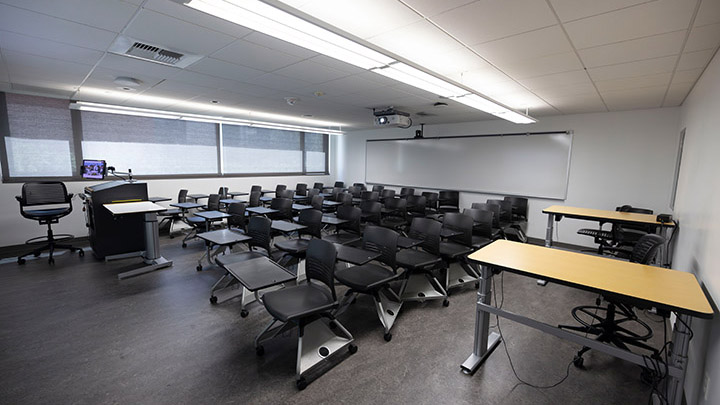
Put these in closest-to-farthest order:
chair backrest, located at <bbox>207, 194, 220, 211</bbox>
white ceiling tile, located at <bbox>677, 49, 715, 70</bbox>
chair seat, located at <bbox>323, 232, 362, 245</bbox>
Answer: white ceiling tile, located at <bbox>677, 49, 715, 70</bbox>
chair seat, located at <bbox>323, 232, 362, 245</bbox>
chair backrest, located at <bbox>207, 194, 220, 211</bbox>

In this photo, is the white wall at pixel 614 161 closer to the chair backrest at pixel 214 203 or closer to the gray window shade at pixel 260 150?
the gray window shade at pixel 260 150

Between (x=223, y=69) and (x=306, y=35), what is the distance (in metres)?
1.94

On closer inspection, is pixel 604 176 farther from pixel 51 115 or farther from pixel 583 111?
pixel 51 115

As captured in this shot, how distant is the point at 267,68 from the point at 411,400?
3.51 meters

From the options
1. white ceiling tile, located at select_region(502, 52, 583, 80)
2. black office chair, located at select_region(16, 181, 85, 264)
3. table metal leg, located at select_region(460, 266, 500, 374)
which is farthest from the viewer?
black office chair, located at select_region(16, 181, 85, 264)

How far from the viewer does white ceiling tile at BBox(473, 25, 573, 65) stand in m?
2.37

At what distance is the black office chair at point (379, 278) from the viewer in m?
2.77

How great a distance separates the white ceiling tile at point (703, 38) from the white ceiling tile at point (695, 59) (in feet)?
0.38

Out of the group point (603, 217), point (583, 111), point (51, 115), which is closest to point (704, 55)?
point (603, 217)

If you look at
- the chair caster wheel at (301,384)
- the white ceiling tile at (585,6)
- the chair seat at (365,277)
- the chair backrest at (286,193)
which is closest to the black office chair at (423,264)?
the chair seat at (365,277)

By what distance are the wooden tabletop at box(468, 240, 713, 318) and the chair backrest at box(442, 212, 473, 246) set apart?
1.29 m

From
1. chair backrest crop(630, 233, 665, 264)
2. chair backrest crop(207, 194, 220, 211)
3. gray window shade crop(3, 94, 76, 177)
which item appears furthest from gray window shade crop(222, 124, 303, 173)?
chair backrest crop(630, 233, 665, 264)

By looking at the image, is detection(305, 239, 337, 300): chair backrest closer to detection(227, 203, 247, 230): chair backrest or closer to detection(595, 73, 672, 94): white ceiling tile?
detection(227, 203, 247, 230): chair backrest

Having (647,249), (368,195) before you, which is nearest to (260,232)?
(647,249)
